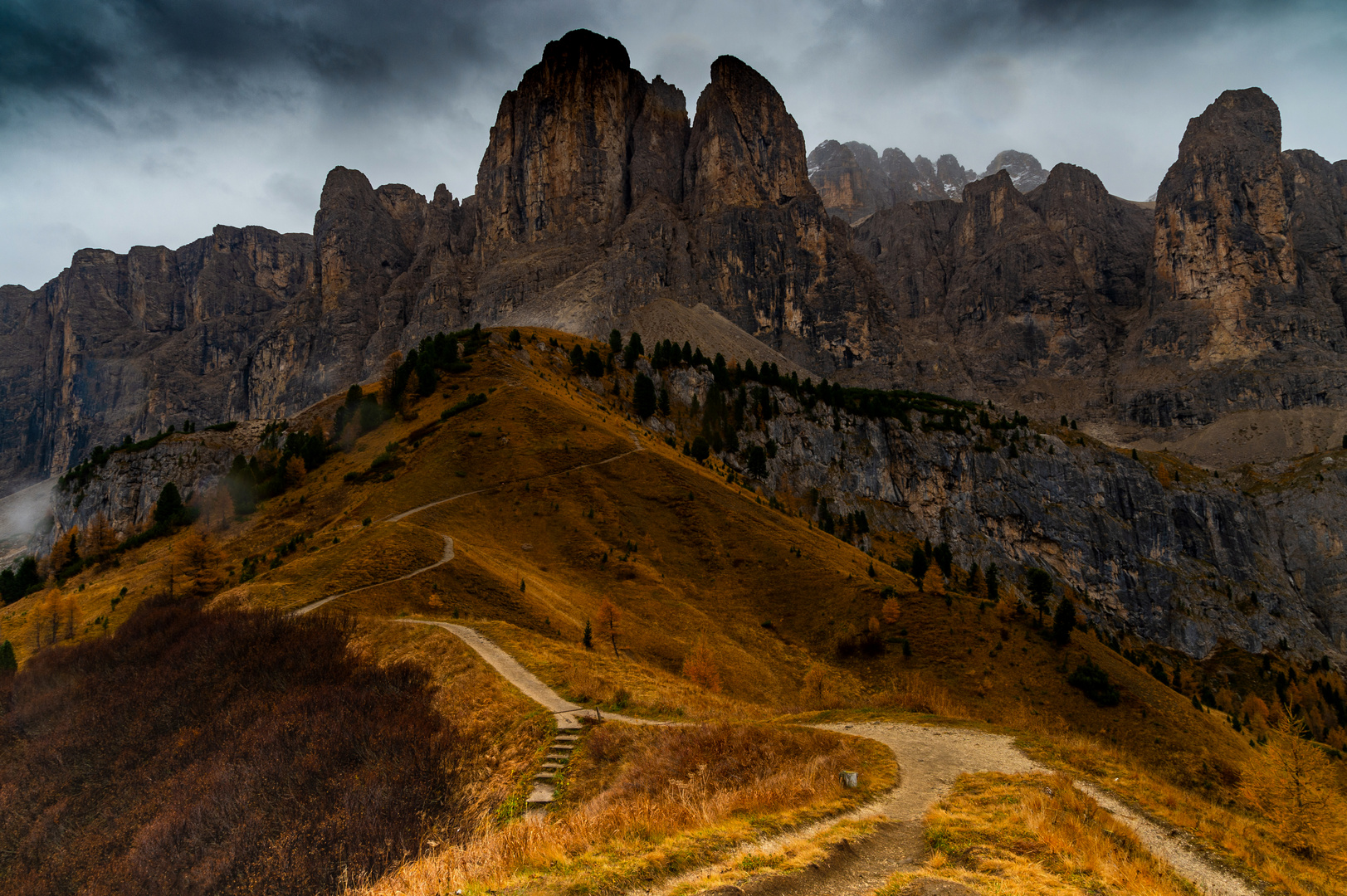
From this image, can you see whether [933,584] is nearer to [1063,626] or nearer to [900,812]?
[1063,626]

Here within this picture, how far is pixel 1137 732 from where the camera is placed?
130ft

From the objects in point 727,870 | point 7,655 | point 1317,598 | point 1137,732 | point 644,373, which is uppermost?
point 644,373

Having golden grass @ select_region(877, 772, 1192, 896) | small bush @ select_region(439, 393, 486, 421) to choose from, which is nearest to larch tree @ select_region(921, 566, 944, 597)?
golden grass @ select_region(877, 772, 1192, 896)

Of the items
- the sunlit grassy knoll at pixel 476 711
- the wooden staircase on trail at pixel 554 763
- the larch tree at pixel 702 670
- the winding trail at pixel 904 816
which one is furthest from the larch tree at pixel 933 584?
the wooden staircase on trail at pixel 554 763

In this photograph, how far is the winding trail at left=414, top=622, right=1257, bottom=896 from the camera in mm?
11602

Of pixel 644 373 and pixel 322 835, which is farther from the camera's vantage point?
pixel 644 373

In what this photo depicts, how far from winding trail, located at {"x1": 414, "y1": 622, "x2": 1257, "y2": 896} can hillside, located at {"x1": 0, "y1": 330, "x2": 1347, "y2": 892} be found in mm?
1162

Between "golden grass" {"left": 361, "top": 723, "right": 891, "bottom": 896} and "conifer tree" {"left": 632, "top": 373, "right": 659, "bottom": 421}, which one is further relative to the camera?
"conifer tree" {"left": 632, "top": 373, "right": 659, "bottom": 421}

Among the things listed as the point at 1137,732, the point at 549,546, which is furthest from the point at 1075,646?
the point at 549,546

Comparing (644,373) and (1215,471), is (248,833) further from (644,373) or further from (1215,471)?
(1215,471)

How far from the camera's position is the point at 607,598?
41250 mm

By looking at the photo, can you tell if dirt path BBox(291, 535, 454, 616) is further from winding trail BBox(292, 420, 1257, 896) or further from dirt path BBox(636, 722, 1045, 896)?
dirt path BBox(636, 722, 1045, 896)

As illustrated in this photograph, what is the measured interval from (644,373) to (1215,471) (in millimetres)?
175089

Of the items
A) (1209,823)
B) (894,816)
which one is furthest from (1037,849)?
(1209,823)
